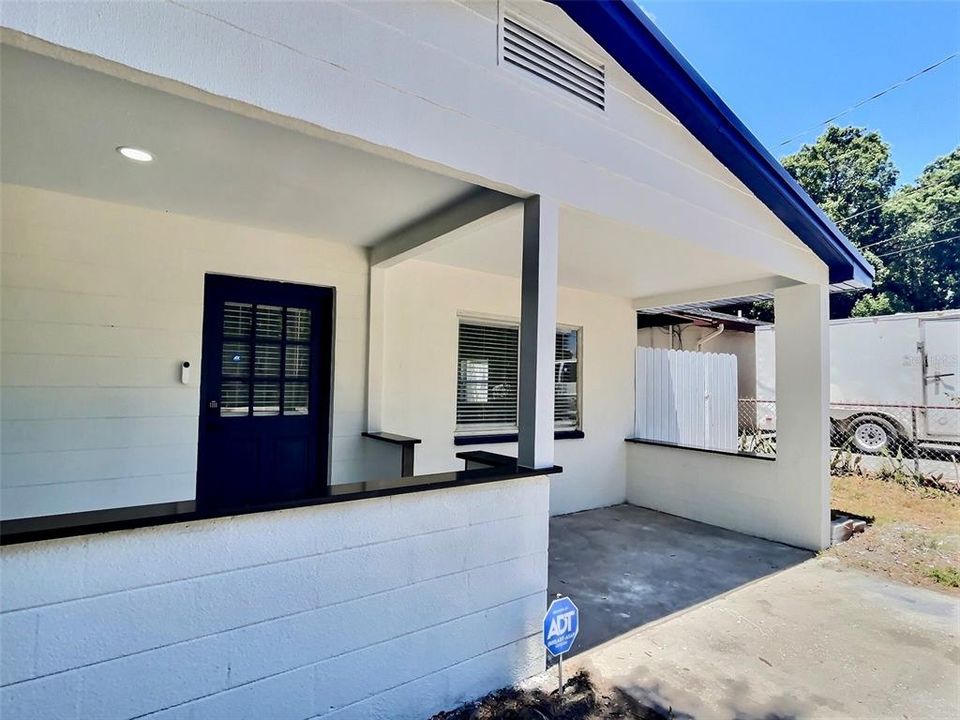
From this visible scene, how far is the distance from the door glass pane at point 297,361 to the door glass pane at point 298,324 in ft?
0.23

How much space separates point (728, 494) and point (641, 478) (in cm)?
104

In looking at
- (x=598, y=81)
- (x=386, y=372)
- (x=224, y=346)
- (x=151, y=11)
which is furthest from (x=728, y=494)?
(x=151, y=11)

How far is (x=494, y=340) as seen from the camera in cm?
504

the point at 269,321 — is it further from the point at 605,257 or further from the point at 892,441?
the point at 892,441

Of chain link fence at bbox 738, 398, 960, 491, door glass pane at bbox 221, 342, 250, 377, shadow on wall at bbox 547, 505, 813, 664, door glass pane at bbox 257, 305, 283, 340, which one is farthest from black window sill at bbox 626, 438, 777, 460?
door glass pane at bbox 221, 342, 250, 377

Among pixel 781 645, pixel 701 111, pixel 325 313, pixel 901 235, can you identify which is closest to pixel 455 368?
pixel 325 313

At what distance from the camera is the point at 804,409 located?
182 inches

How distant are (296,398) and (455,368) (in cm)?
146

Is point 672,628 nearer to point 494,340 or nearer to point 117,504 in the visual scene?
point 494,340

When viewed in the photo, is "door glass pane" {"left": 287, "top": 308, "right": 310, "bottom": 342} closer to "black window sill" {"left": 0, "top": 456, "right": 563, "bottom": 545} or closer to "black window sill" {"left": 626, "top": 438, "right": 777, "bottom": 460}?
"black window sill" {"left": 0, "top": 456, "right": 563, "bottom": 545}

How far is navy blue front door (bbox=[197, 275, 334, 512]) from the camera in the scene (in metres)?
3.46

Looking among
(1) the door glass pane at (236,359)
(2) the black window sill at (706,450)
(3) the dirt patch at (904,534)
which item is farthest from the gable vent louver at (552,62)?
(3) the dirt patch at (904,534)

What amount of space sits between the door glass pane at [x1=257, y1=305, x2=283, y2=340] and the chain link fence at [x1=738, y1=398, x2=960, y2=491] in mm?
6545

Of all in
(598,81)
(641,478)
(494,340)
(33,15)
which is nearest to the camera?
(33,15)
